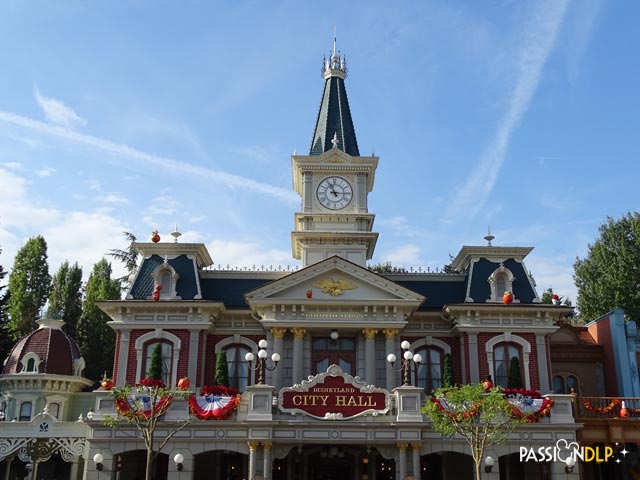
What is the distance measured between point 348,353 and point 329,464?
504 centimetres

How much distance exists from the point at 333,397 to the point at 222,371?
235 inches

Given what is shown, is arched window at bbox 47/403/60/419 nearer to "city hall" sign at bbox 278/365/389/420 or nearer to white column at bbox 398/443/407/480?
"city hall" sign at bbox 278/365/389/420

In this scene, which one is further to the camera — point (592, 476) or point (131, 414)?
point (592, 476)

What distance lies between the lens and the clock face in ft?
126

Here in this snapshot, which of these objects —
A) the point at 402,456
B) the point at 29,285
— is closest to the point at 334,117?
the point at 402,456

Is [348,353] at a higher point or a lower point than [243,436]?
higher

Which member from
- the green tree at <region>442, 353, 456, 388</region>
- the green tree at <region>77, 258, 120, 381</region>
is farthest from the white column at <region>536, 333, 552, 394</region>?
the green tree at <region>77, 258, 120, 381</region>

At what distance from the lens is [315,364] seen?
32.1 m

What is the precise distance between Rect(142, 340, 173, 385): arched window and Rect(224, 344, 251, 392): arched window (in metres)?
2.67

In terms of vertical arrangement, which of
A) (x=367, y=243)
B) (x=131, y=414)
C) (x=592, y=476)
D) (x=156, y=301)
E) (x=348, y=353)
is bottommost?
(x=592, y=476)

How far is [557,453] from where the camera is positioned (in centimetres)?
2720

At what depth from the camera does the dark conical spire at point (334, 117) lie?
40.1m

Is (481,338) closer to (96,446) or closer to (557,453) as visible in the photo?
(557,453)

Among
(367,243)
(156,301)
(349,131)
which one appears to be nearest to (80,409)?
(156,301)
